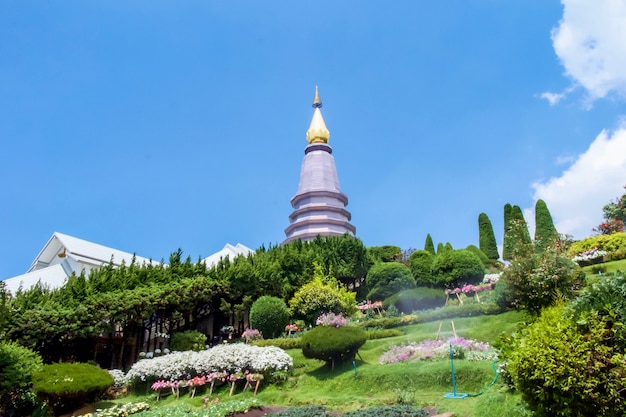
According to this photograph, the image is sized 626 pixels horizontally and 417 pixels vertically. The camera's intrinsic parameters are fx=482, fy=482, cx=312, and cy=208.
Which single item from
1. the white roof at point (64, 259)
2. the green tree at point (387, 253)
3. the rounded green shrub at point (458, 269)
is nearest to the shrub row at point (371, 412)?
the rounded green shrub at point (458, 269)

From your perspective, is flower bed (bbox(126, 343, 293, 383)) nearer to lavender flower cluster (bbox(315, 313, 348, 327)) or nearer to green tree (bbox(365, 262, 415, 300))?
lavender flower cluster (bbox(315, 313, 348, 327))

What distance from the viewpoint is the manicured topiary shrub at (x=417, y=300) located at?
77.6 ft

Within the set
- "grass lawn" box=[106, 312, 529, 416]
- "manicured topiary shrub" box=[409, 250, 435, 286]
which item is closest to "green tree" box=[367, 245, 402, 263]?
"manicured topiary shrub" box=[409, 250, 435, 286]

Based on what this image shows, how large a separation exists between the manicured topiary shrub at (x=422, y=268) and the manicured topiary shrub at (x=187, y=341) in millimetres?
12853

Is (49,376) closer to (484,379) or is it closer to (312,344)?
(312,344)

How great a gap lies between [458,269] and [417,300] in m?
3.25

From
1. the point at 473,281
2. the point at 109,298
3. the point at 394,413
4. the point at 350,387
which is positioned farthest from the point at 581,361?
the point at 473,281

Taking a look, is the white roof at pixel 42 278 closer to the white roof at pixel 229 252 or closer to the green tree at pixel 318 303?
the white roof at pixel 229 252

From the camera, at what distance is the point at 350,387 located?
12148 millimetres

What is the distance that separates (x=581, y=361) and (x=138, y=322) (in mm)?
18833

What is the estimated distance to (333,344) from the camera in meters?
13.6

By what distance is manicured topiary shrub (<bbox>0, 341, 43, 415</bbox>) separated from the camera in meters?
13.0

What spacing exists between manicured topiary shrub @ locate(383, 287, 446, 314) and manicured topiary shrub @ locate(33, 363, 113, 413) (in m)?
14.3

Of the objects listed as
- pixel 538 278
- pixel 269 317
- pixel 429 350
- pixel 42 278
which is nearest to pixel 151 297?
pixel 269 317
